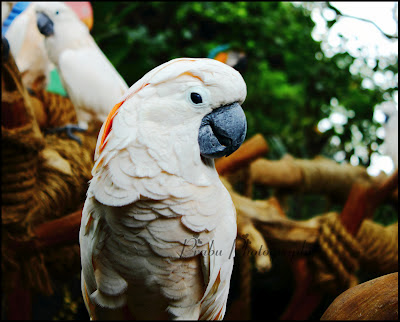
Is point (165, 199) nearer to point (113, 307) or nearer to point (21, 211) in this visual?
point (113, 307)

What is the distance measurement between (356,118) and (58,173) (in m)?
1.43

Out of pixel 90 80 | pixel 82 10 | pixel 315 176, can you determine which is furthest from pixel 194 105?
pixel 315 176

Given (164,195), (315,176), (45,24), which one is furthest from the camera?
Answer: (315,176)

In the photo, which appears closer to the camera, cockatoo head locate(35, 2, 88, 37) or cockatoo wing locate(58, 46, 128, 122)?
cockatoo wing locate(58, 46, 128, 122)

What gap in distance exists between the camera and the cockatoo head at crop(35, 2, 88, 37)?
1.27 metres

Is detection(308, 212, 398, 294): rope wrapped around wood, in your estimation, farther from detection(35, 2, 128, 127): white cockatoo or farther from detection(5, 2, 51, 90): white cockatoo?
detection(5, 2, 51, 90): white cockatoo

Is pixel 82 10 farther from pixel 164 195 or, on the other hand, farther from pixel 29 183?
pixel 164 195

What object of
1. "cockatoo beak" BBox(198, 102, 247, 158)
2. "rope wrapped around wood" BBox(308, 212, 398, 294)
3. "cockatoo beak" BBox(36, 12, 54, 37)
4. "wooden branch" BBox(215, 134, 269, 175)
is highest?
"cockatoo beak" BBox(198, 102, 247, 158)

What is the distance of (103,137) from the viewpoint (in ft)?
2.05

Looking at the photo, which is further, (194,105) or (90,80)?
(90,80)

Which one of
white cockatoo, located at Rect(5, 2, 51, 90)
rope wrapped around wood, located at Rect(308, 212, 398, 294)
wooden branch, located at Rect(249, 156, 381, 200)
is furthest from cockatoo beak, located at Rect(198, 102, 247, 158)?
wooden branch, located at Rect(249, 156, 381, 200)

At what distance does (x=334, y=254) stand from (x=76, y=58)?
1.07 metres

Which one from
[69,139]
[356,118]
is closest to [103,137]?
[69,139]

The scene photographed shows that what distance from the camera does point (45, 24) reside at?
1.26 m
